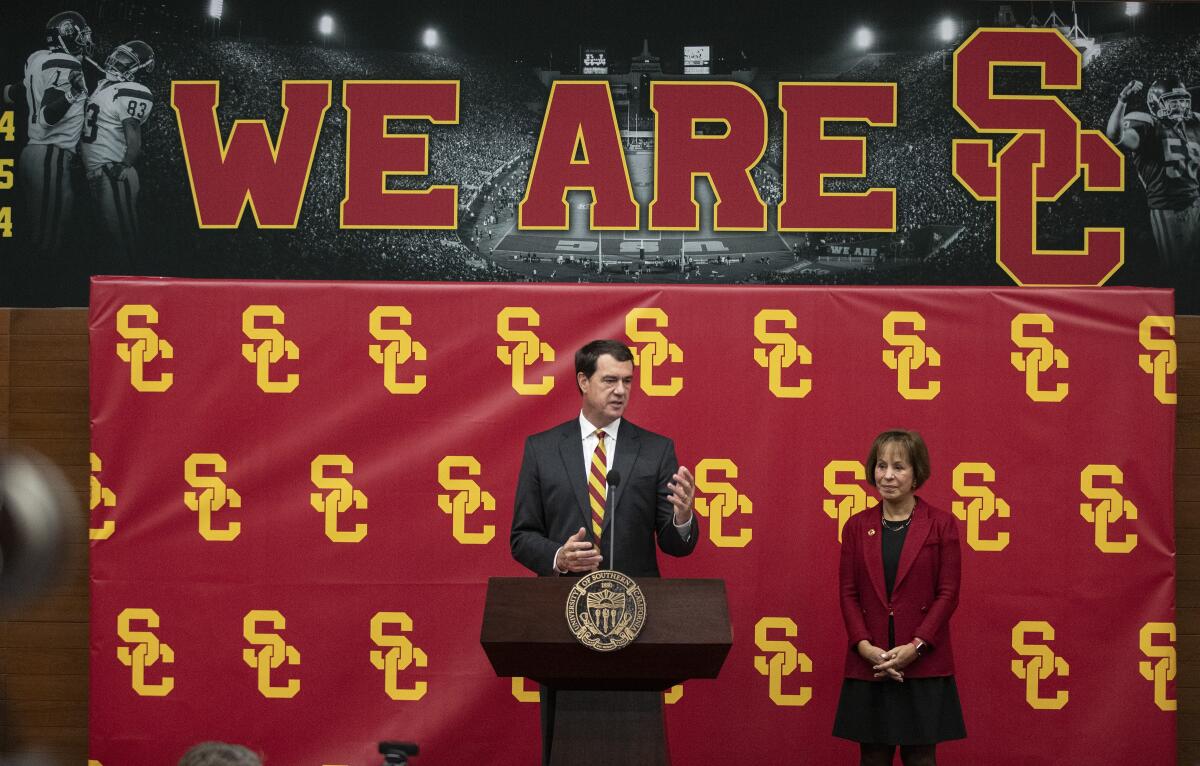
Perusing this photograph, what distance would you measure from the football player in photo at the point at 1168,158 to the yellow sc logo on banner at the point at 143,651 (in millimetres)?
4338

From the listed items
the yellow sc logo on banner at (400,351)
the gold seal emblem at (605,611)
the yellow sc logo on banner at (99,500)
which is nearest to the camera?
the gold seal emblem at (605,611)

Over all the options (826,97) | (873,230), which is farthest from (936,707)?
(826,97)

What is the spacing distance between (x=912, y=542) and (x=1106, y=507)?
1.19m

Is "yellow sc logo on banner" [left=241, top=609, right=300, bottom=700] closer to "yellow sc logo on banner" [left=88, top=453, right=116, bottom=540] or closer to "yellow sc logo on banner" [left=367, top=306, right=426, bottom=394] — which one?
"yellow sc logo on banner" [left=88, top=453, right=116, bottom=540]

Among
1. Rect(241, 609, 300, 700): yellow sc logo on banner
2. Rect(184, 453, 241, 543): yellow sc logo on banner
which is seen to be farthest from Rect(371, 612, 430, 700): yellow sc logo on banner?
Rect(184, 453, 241, 543): yellow sc logo on banner

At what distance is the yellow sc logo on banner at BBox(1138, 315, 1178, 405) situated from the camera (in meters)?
4.69

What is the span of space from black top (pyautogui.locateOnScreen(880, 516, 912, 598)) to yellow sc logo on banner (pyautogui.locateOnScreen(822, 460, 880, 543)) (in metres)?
0.72

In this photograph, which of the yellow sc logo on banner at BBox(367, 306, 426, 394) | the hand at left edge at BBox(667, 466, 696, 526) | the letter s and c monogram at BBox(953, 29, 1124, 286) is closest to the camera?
the hand at left edge at BBox(667, 466, 696, 526)

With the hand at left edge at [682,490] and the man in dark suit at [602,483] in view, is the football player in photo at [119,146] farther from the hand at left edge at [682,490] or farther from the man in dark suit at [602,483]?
the hand at left edge at [682,490]

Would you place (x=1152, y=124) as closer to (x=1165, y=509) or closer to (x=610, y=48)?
(x=1165, y=509)

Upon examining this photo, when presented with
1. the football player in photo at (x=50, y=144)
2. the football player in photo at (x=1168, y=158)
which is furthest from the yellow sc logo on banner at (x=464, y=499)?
the football player in photo at (x=1168, y=158)

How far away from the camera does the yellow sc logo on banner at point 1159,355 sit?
469cm

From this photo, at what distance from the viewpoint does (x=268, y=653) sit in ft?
15.4

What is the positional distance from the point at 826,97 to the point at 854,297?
955 millimetres
